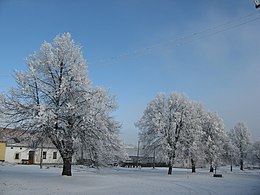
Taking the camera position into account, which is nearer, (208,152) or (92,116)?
(92,116)

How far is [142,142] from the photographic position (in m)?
43.9

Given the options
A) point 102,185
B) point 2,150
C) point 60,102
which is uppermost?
point 60,102

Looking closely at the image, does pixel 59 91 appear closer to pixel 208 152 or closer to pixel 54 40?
pixel 54 40

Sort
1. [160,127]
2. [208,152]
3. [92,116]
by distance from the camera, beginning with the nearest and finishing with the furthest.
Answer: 1. [92,116]
2. [160,127]
3. [208,152]

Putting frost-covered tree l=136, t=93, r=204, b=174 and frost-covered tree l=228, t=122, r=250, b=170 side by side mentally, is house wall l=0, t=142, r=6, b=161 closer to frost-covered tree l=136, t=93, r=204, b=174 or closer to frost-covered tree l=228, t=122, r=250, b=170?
frost-covered tree l=136, t=93, r=204, b=174

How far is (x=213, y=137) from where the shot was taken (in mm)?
51625

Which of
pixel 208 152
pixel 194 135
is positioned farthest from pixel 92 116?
pixel 208 152

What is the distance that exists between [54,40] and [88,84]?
16.4 feet

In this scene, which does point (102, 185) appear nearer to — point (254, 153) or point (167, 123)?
point (167, 123)

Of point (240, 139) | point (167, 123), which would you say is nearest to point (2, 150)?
point (167, 123)

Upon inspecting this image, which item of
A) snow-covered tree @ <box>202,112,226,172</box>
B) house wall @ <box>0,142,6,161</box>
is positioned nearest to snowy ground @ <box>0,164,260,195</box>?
snow-covered tree @ <box>202,112,226,172</box>

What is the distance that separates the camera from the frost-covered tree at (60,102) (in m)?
22.4

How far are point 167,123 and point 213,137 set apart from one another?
1345 centimetres

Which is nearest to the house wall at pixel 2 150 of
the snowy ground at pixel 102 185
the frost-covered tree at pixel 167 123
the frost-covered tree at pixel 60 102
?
the frost-covered tree at pixel 167 123
